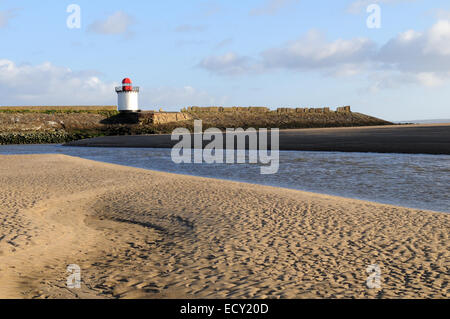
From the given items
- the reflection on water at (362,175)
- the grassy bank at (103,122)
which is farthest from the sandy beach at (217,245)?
the grassy bank at (103,122)

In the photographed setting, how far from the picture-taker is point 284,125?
6644 cm

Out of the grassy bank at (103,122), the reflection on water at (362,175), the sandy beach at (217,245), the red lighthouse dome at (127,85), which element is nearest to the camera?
the sandy beach at (217,245)

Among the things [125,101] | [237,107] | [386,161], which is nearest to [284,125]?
[237,107]

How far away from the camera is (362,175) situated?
1502 centimetres

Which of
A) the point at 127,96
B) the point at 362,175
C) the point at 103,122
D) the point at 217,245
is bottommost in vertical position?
the point at 217,245

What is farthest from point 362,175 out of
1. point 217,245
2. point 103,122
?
point 103,122

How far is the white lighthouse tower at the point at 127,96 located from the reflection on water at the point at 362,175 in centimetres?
4293

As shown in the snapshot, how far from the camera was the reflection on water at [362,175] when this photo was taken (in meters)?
11.2

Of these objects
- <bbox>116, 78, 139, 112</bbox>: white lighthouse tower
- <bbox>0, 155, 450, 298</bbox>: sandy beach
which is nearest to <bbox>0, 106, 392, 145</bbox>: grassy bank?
<bbox>116, 78, 139, 112</bbox>: white lighthouse tower

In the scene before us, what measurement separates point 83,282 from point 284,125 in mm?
62679

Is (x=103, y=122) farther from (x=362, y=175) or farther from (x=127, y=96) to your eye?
(x=362, y=175)

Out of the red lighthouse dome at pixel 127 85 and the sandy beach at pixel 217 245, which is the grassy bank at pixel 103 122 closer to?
the red lighthouse dome at pixel 127 85

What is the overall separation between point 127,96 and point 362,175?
53562mm
